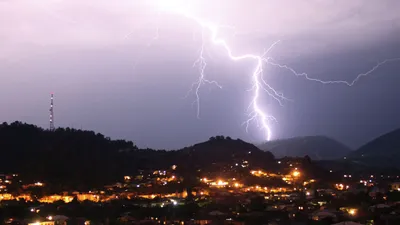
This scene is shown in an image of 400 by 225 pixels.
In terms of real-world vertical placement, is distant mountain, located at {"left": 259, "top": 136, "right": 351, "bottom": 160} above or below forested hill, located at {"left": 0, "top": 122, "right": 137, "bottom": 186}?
above

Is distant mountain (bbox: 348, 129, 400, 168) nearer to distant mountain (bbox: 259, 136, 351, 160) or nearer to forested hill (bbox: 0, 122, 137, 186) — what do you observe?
distant mountain (bbox: 259, 136, 351, 160)

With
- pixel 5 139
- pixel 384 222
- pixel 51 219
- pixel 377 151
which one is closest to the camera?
pixel 384 222

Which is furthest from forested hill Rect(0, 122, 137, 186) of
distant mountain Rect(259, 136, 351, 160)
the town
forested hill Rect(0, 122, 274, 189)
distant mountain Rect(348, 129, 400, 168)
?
distant mountain Rect(259, 136, 351, 160)

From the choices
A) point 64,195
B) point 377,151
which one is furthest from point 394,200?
point 377,151

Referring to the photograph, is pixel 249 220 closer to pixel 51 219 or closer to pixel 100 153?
pixel 51 219

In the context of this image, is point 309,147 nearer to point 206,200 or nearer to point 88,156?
point 88,156

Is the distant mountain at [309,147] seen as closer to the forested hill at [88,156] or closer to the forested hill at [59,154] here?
the forested hill at [88,156]
